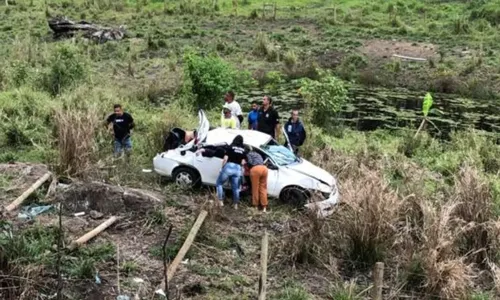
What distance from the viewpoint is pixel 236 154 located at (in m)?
12.0

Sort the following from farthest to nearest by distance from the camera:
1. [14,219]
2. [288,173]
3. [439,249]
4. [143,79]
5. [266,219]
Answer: [143,79], [288,173], [266,219], [14,219], [439,249]

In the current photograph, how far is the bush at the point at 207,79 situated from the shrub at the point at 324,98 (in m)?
2.48

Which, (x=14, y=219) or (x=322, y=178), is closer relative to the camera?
(x=14, y=219)

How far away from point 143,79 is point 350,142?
958 centimetres

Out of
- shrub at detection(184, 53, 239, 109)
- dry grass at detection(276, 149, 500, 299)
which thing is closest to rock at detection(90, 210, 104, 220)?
dry grass at detection(276, 149, 500, 299)

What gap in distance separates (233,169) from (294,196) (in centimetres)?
124

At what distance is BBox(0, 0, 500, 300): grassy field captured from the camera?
8.80 metres

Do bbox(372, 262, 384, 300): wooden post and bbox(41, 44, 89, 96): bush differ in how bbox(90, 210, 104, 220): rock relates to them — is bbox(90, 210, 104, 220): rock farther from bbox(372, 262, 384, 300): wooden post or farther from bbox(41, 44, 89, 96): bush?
bbox(41, 44, 89, 96): bush

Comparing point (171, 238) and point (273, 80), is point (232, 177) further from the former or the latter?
point (273, 80)

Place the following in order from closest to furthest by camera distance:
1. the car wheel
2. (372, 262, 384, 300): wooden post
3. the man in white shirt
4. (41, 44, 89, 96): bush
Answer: (372, 262, 384, 300): wooden post < the car wheel < the man in white shirt < (41, 44, 89, 96): bush

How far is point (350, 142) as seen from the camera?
17.8m

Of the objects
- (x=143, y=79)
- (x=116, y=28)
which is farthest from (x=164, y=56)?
(x=116, y=28)

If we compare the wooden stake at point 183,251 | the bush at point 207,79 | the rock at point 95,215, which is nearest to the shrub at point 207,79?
the bush at point 207,79

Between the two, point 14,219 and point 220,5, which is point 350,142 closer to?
point 14,219
